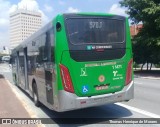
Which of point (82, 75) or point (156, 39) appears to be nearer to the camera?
point (82, 75)

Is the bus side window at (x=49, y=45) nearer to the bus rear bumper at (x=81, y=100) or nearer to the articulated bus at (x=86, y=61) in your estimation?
the articulated bus at (x=86, y=61)

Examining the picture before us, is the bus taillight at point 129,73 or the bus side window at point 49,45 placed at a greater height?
the bus side window at point 49,45

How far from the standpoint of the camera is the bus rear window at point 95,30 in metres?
7.92

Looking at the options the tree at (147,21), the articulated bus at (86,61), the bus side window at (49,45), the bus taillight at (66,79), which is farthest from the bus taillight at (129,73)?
the tree at (147,21)

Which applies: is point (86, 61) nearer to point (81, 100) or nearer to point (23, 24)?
point (81, 100)

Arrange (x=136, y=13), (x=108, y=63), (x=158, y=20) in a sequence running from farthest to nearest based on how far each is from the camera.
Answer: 1. (x=136, y=13)
2. (x=158, y=20)
3. (x=108, y=63)

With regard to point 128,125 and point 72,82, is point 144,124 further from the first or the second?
point 72,82

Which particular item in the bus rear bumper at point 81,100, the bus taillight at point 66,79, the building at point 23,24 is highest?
the building at point 23,24

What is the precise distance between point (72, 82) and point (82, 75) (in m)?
0.34

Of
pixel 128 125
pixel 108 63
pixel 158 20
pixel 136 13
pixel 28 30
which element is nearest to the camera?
pixel 128 125

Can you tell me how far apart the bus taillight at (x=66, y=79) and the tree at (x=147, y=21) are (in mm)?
20502

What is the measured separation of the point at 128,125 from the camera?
7617 millimetres

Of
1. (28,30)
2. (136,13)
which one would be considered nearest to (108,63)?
(136,13)

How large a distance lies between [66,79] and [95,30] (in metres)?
1.62
